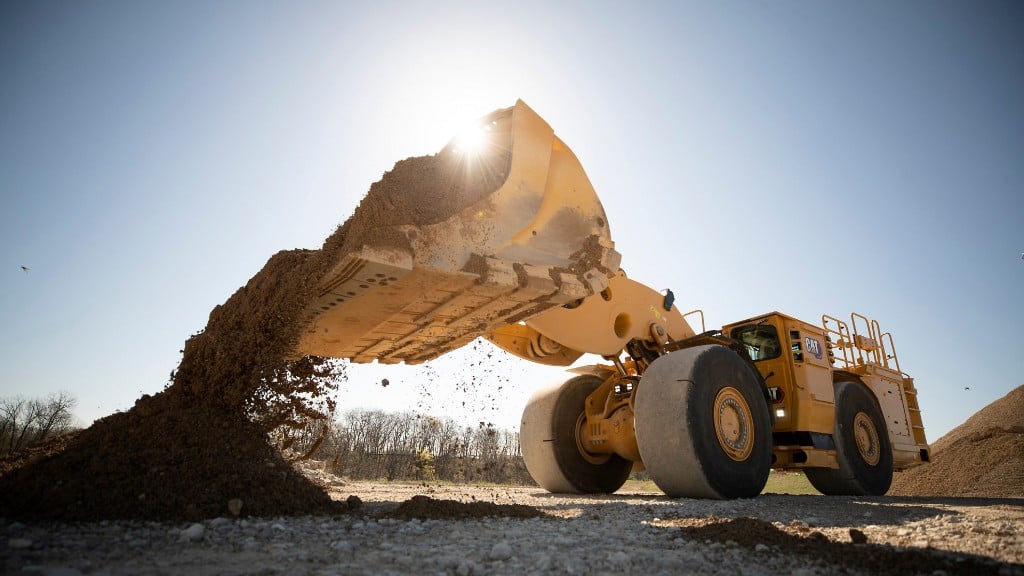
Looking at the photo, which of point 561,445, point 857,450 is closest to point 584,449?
point 561,445

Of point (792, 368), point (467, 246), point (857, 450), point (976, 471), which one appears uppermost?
point (467, 246)

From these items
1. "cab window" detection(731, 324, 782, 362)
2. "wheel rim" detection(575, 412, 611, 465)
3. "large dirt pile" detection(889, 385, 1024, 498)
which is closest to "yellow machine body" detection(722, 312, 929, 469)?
"cab window" detection(731, 324, 782, 362)

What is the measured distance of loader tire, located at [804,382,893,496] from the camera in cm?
798

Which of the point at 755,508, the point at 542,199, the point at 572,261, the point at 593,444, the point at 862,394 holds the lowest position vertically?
the point at 755,508

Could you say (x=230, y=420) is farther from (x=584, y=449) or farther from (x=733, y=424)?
(x=733, y=424)

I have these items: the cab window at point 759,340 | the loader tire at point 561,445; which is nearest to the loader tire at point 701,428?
the cab window at point 759,340

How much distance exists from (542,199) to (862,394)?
6740 mm

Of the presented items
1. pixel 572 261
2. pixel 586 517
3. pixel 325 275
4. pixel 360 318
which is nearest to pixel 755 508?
pixel 586 517

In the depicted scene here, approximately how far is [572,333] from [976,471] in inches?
478

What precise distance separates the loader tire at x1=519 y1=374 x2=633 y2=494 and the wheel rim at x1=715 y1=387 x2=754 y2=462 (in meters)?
2.20

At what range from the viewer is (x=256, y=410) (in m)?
4.53

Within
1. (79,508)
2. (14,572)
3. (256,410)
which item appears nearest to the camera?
(14,572)

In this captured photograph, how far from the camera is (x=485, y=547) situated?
294cm

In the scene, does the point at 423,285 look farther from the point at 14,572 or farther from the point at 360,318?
the point at 14,572
